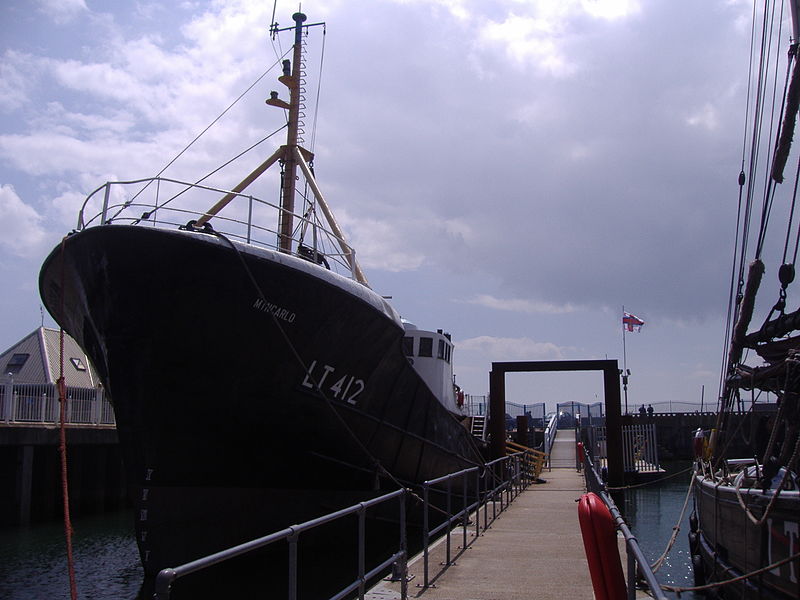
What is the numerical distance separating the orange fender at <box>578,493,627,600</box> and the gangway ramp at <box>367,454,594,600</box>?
150 cm

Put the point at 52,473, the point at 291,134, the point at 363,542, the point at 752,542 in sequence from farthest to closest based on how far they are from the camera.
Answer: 1. the point at 52,473
2. the point at 291,134
3. the point at 752,542
4. the point at 363,542

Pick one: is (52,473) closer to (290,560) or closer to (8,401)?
(8,401)

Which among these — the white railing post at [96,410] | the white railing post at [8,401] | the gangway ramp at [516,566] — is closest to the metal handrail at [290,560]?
the gangway ramp at [516,566]

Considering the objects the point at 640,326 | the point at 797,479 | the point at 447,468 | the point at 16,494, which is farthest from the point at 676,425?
the point at 797,479

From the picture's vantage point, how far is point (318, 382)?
988cm

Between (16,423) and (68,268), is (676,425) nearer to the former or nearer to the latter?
(16,423)

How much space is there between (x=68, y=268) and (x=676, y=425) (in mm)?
49718

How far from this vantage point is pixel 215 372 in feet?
29.9

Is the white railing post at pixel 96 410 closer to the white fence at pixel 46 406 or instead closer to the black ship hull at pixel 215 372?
the white fence at pixel 46 406

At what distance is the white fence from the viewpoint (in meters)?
17.6

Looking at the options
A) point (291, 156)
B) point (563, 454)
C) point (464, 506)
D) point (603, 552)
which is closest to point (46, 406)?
point (291, 156)

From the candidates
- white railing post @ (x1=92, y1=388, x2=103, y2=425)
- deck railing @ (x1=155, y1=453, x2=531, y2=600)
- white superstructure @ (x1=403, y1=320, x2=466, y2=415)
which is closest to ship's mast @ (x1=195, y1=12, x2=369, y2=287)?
white superstructure @ (x1=403, y1=320, x2=466, y2=415)

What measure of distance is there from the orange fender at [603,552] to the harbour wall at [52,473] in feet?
51.4

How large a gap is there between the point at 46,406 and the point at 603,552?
17428 mm
